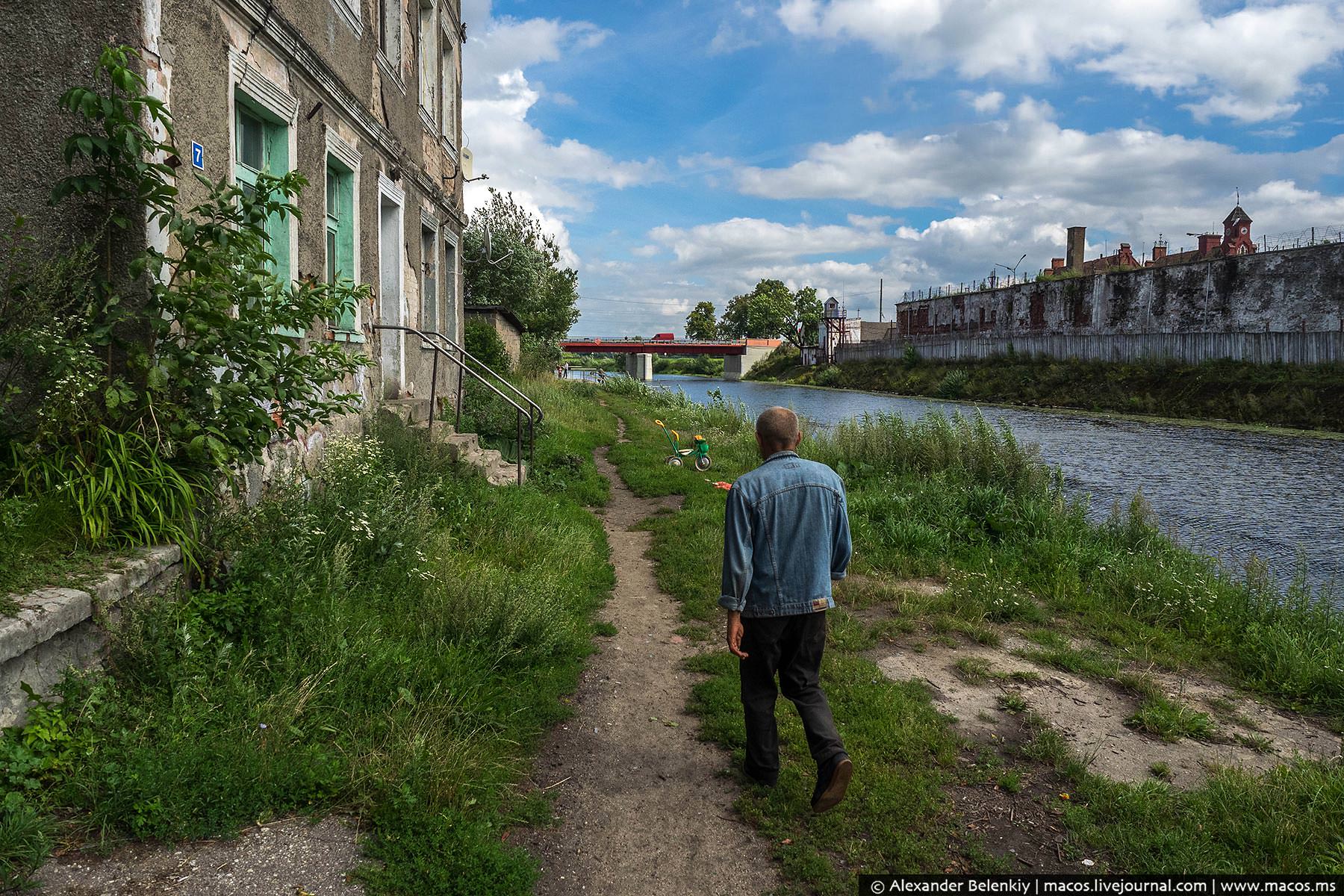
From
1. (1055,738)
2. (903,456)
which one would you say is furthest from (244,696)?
(903,456)

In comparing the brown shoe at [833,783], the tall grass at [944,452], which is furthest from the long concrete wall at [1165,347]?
the brown shoe at [833,783]

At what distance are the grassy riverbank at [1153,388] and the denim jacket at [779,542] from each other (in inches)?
1071

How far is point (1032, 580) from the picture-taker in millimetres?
7969

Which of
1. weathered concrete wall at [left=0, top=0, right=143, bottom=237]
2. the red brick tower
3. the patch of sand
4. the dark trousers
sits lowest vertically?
the patch of sand

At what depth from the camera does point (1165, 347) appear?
112ft

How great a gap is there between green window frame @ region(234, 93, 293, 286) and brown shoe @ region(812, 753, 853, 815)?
5.34 meters

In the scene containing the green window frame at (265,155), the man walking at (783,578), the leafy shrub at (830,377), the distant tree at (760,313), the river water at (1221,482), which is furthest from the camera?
the distant tree at (760,313)

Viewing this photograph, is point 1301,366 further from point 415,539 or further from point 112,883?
point 112,883

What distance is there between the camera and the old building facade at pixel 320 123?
447 centimetres

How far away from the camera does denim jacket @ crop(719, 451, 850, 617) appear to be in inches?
146

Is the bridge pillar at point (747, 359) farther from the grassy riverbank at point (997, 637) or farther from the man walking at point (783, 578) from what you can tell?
the man walking at point (783, 578)

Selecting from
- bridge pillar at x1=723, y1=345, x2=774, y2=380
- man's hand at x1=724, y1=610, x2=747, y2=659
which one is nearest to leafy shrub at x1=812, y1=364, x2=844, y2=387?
bridge pillar at x1=723, y1=345, x2=774, y2=380

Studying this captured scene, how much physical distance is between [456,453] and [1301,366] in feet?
101

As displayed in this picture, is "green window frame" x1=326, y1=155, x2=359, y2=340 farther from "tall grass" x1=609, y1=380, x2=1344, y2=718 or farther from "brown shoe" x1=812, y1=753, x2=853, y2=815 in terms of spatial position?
"brown shoe" x1=812, y1=753, x2=853, y2=815
